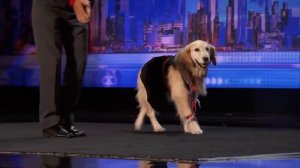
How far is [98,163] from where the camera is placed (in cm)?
263

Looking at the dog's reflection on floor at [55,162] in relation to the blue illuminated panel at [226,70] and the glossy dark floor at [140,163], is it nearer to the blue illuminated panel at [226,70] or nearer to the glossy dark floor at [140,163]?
the glossy dark floor at [140,163]

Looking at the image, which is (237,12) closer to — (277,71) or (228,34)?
(228,34)

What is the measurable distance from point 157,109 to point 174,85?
0.75ft

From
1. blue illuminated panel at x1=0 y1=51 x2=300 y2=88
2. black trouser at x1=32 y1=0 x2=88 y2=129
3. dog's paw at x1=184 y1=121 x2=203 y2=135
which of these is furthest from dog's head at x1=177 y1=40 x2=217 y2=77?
blue illuminated panel at x1=0 y1=51 x2=300 y2=88

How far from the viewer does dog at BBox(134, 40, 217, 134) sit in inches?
155

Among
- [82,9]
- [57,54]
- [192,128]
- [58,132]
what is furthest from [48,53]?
[192,128]

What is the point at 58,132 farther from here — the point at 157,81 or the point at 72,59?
the point at 157,81

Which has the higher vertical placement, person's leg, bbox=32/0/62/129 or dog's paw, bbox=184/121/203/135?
person's leg, bbox=32/0/62/129

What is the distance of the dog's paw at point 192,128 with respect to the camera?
3863mm

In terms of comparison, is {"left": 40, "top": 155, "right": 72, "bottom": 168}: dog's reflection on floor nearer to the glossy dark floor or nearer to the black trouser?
the glossy dark floor

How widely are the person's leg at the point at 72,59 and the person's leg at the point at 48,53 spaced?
0.21ft

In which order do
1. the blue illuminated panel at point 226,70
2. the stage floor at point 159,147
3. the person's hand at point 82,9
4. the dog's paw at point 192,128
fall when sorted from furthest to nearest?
the blue illuminated panel at point 226,70 < the dog's paw at point 192,128 < the person's hand at point 82,9 < the stage floor at point 159,147

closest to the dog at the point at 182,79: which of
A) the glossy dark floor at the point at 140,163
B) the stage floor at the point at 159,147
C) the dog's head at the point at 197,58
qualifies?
the dog's head at the point at 197,58

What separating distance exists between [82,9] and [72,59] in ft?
1.04
